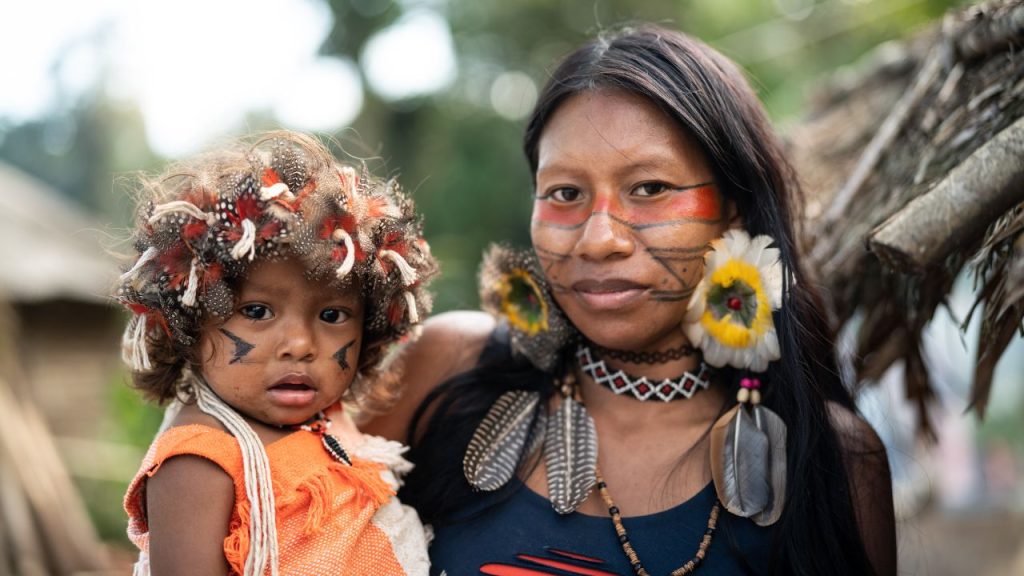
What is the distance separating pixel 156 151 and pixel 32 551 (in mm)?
23515

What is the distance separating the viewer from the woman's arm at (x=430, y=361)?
240 centimetres

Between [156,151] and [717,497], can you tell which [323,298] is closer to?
[717,497]

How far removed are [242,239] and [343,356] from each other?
1.16ft

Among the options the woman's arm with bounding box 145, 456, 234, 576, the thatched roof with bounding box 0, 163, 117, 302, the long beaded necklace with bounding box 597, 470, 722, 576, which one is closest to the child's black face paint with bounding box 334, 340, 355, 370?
the woman's arm with bounding box 145, 456, 234, 576

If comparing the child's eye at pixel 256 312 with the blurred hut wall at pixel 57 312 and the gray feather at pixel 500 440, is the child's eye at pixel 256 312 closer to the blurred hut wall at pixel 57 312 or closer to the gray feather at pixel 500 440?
the gray feather at pixel 500 440

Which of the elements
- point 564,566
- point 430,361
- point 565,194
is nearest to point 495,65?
point 430,361

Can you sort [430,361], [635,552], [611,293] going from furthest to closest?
[430,361] → [611,293] → [635,552]

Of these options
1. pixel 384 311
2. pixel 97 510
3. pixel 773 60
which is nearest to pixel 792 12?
pixel 773 60

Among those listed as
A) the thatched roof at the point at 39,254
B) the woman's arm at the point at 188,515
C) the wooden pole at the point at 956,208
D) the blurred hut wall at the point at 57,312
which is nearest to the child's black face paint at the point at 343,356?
the woman's arm at the point at 188,515

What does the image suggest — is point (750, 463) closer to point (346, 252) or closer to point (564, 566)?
point (564, 566)

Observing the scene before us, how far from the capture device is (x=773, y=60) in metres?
11.7

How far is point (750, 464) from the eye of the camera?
1.99 m

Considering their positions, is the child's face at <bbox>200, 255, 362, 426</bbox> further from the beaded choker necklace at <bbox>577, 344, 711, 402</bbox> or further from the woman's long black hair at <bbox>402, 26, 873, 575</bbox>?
the beaded choker necklace at <bbox>577, 344, 711, 402</bbox>

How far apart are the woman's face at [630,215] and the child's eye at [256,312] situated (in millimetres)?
739
